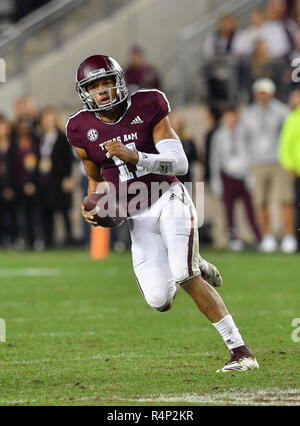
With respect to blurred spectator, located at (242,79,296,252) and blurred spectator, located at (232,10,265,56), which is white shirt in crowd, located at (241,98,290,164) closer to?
blurred spectator, located at (242,79,296,252)

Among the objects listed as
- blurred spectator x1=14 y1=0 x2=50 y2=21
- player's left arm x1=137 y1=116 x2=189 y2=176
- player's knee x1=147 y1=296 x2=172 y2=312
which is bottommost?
player's knee x1=147 y1=296 x2=172 y2=312

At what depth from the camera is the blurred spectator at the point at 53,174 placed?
43.4 ft

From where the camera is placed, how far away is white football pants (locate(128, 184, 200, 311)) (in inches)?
215

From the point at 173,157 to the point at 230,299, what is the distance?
125 inches

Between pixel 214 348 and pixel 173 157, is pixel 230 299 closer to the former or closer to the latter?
pixel 214 348

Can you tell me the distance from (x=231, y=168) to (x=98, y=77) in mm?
7560

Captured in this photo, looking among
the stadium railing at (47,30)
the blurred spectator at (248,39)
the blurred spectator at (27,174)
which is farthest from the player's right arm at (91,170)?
the stadium railing at (47,30)

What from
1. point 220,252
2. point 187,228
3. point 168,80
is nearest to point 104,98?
point 187,228

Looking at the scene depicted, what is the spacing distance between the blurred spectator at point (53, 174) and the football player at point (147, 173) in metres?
7.49

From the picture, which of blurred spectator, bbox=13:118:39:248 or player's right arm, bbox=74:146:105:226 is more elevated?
player's right arm, bbox=74:146:105:226

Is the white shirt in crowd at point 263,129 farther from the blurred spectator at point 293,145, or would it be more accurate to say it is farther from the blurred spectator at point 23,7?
the blurred spectator at point 23,7

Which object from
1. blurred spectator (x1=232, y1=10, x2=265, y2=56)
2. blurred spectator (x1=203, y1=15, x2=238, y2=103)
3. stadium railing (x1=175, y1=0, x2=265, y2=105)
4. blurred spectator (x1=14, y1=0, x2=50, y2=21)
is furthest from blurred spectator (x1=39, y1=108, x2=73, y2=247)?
blurred spectator (x1=14, y1=0, x2=50, y2=21)

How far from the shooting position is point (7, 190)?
558 inches

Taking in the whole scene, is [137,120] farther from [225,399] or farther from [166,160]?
[225,399]
